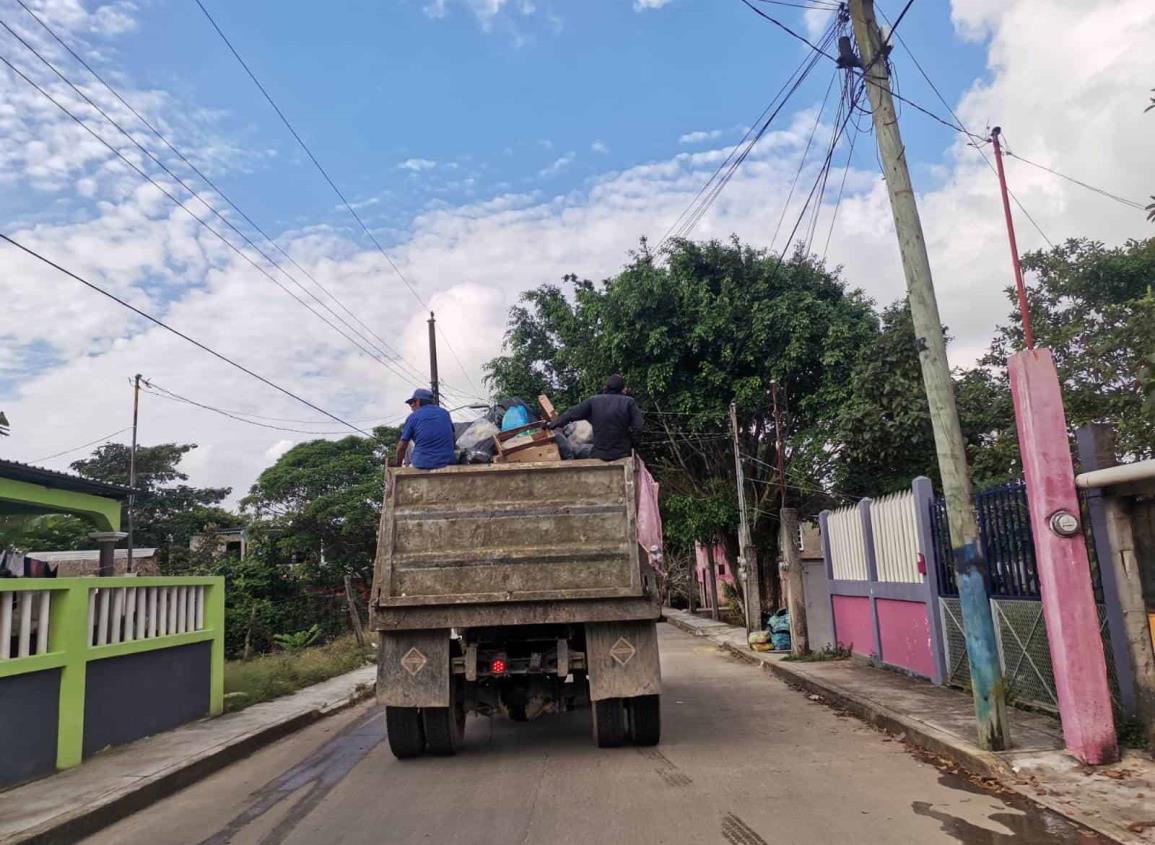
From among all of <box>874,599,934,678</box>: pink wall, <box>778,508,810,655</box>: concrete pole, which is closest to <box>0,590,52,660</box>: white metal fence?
<box>874,599,934,678</box>: pink wall

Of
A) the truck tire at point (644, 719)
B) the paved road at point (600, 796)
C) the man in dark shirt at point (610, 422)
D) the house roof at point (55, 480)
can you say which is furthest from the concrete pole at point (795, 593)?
the house roof at point (55, 480)

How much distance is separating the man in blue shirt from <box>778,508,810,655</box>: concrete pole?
880 centimetres

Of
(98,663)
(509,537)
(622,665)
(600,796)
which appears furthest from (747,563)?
(98,663)

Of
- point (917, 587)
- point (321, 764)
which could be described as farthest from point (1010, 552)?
point (321, 764)

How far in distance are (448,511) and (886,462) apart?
11.8 meters

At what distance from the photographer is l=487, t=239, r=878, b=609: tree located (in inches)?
798

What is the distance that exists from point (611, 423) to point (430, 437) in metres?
1.66

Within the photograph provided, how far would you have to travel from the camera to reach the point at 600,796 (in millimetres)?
6074

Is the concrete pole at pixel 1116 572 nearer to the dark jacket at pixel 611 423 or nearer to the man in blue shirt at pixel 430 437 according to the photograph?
the dark jacket at pixel 611 423

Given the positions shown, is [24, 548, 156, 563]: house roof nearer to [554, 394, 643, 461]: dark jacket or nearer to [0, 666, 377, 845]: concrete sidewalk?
[0, 666, 377, 845]: concrete sidewalk

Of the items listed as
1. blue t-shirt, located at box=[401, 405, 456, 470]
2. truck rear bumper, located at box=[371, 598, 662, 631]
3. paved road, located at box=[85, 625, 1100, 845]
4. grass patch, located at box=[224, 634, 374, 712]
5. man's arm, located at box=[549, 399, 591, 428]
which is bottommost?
paved road, located at box=[85, 625, 1100, 845]

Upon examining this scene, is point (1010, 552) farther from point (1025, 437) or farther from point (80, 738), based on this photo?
point (80, 738)

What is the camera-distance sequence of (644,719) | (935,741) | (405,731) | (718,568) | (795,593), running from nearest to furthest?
(935,741) → (405,731) → (644,719) → (795,593) → (718,568)

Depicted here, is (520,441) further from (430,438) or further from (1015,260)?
(1015,260)
